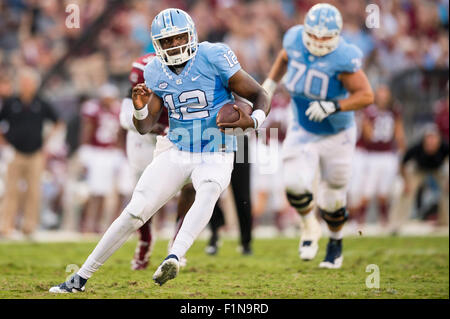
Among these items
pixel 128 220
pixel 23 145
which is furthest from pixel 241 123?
pixel 23 145

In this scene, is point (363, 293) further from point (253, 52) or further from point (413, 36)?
point (413, 36)

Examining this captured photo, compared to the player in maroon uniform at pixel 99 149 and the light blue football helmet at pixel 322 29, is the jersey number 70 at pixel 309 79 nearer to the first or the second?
the light blue football helmet at pixel 322 29

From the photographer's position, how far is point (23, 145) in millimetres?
9422

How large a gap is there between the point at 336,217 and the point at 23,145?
4606mm

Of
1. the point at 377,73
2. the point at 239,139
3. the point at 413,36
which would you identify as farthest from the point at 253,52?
the point at 239,139

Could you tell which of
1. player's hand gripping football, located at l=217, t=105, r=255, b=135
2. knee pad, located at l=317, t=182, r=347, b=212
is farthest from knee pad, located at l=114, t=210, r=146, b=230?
knee pad, located at l=317, t=182, r=347, b=212

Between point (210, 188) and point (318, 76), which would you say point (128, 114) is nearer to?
point (210, 188)

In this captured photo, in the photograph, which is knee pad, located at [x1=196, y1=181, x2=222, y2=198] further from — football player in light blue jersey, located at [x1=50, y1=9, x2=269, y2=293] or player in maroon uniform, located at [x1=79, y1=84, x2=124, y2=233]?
player in maroon uniform, located at [x1=79, y1=84, x2=124, y2=233]

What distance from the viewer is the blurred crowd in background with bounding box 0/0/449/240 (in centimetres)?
1150

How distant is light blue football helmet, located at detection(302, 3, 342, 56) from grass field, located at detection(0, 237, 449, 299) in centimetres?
178

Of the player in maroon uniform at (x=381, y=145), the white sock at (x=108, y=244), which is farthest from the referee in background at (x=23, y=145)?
the white sock at (x=108, y=244)

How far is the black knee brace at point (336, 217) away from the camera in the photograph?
6383mm
